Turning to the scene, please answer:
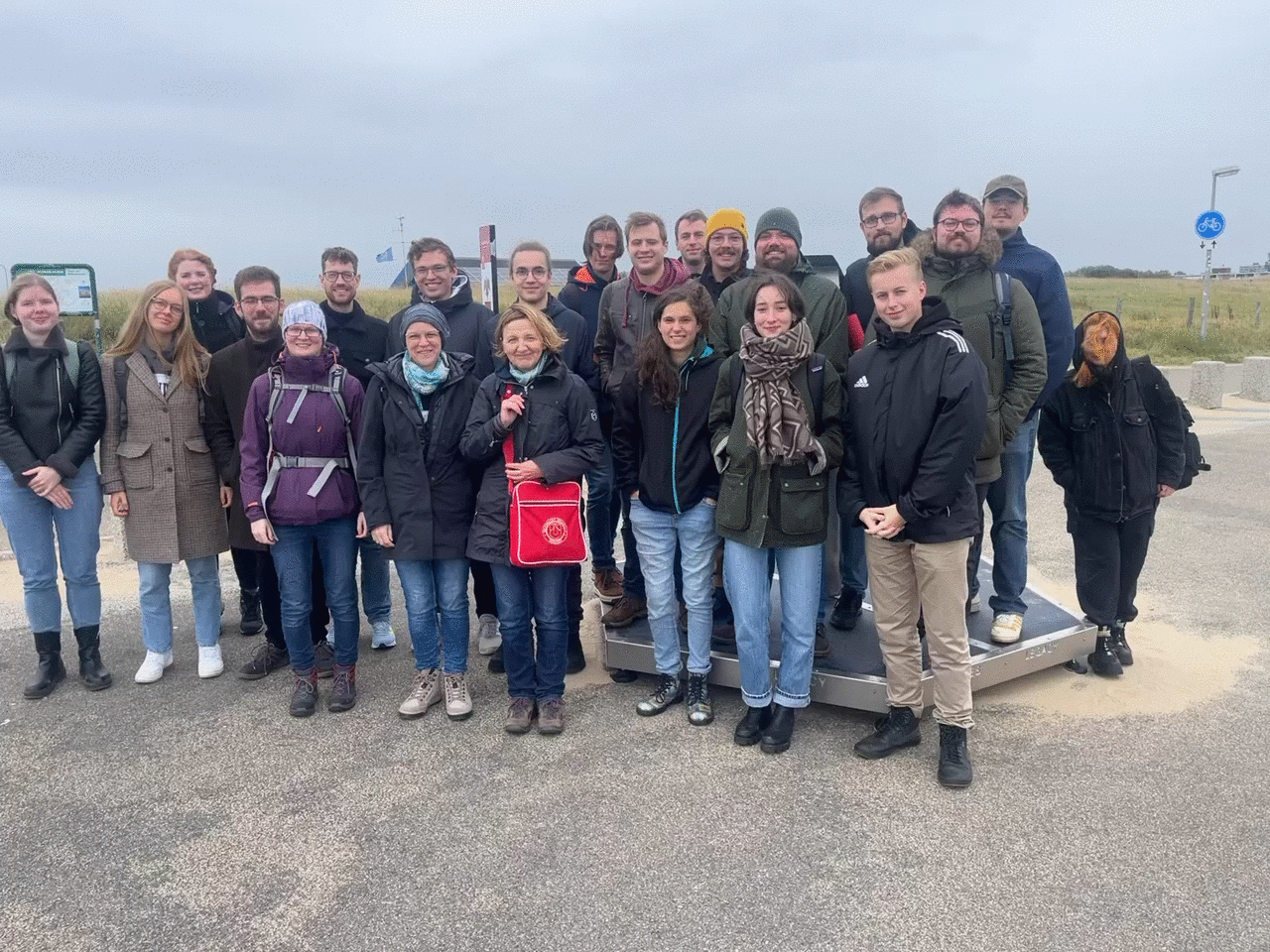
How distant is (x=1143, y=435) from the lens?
15.1 ft

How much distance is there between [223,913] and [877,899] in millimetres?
2141

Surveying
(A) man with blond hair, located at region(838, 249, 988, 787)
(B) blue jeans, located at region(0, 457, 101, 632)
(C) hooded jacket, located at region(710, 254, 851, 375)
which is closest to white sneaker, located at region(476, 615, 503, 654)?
(B) blue jeans, located at region(0, 457, 101, 632)

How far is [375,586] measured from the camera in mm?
5508

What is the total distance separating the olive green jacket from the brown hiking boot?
1263 mm

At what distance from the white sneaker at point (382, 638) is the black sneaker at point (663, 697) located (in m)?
1.71

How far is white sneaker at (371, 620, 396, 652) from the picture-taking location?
18.2 ft

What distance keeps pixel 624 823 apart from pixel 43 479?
3.36m

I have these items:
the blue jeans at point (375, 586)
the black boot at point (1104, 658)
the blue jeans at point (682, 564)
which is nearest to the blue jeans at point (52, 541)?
the blue jeans at point (375, 586)

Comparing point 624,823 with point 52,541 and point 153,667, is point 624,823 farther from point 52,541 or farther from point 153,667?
point 52,541

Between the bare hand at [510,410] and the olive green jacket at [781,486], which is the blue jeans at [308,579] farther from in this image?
the olive green jacket at [781,486]

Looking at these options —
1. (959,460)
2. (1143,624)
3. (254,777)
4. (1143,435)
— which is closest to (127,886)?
(254,777)

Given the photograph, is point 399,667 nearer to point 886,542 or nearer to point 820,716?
point 820,716

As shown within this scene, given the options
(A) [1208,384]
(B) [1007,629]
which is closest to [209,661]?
(B) [1007,629]

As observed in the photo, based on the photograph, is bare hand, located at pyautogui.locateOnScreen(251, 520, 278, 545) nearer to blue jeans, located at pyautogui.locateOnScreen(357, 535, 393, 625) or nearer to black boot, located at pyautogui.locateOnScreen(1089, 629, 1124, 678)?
blue jeans, located at pyautogui.locateOnScreen(357, 535, 393, 625)
